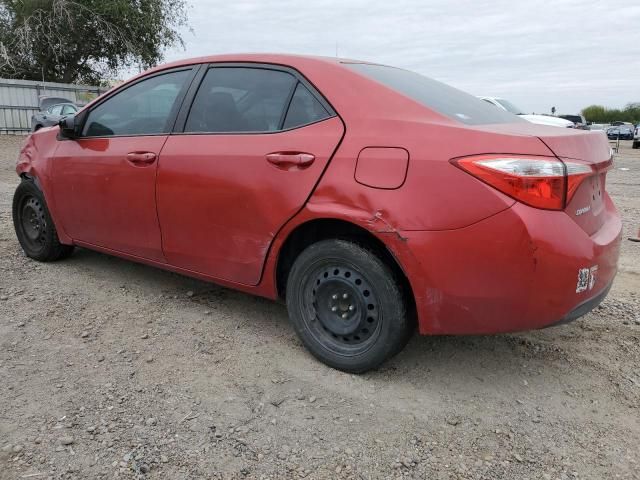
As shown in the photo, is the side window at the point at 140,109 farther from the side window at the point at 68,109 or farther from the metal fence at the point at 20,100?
the metal fence at the point at 20,100

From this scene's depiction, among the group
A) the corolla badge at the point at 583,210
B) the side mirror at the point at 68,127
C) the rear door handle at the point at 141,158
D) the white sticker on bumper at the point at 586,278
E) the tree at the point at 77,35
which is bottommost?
the white sticker on bumper at the point at 586,278

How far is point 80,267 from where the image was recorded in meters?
4.42

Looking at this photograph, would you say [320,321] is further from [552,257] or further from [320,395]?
[552,257]

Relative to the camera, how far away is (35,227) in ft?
14.8

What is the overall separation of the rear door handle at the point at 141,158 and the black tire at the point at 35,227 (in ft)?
4.21

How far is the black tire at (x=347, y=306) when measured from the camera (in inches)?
102

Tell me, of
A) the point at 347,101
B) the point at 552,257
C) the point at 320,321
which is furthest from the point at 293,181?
the point at 552,257

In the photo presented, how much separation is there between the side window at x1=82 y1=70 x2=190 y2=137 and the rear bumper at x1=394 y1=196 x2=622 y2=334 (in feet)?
6.18

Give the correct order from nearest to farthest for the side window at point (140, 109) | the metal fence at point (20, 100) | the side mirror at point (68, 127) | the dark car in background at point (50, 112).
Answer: the side window at point (140, 109) → the side mirror at point (68, 127) → the dark car in background at point (50, 112) → the metal fence at point (20, 100)

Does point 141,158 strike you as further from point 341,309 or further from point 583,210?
point 583,210

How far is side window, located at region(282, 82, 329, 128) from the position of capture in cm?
281

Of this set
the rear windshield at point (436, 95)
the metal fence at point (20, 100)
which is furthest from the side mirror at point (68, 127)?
the metal fence at point (20, 100)

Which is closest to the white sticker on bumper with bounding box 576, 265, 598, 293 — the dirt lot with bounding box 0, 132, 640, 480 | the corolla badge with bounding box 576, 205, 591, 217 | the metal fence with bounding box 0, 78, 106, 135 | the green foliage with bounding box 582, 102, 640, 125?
the corolla badge with bounding box 576, 205, 591, 217

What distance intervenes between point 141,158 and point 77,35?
24.1 m
